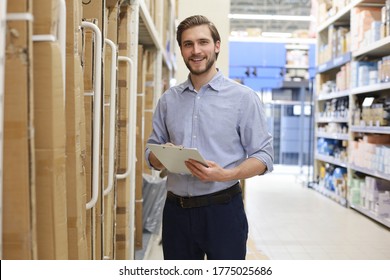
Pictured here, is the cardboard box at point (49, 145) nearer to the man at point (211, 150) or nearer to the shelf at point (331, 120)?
the man at point (211, 150)

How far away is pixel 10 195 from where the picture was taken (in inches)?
42.2

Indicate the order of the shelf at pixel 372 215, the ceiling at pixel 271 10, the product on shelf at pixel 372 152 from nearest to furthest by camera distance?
the shelf at pixel 372 215
the product on shelf at pixel 372 152
the ceiling at pixel 271 10

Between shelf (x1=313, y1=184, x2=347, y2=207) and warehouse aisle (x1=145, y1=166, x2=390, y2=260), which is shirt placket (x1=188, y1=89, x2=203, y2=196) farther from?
shelf (x1=313, y1=184, x2=347, y2=207)

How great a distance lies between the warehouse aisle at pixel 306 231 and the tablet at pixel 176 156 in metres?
2.04

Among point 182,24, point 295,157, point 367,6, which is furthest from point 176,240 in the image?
point 295,157

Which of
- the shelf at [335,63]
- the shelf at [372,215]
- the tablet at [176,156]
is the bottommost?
the shelf at [372,215]

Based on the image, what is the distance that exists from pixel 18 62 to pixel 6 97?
0.28ft

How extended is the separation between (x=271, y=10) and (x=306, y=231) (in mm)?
13522

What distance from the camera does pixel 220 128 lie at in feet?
6.08

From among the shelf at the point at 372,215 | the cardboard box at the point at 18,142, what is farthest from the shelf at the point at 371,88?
the cardboard box at the point at 18,142

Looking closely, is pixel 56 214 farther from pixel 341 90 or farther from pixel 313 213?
pixel 341 90

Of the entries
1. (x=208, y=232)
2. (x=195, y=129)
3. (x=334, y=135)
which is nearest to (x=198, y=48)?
(x=195, y=129)

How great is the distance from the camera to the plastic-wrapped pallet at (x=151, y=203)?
428 centimetres

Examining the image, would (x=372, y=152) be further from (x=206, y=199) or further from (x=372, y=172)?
(x=206, y=199)
